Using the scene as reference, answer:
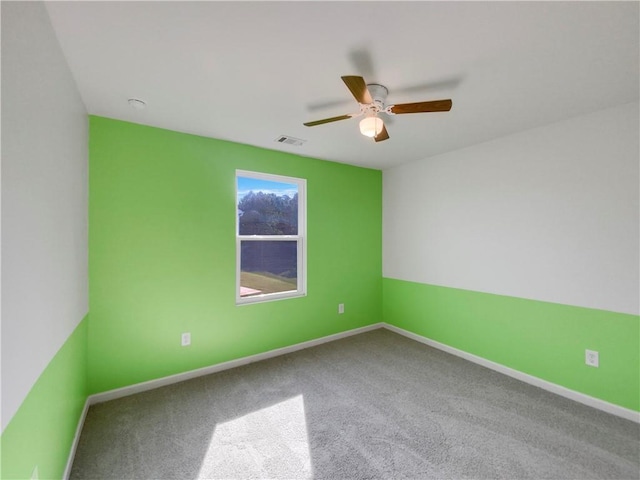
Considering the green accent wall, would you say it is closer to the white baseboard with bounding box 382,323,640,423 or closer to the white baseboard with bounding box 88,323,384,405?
the white baseboard with bounding box 88,323,384,405

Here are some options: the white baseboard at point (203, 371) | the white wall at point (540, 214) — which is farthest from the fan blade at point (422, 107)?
the white baseboard at point (203, 371)

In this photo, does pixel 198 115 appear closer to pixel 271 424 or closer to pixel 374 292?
pixel 271 424

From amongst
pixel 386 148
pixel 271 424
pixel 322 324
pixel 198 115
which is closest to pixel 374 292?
pixel 322 324

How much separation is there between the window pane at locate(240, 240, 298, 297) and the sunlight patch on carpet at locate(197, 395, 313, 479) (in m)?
1.33

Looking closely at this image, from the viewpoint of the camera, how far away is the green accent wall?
241cm

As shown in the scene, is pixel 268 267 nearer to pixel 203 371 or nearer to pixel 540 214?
pixel 203 371

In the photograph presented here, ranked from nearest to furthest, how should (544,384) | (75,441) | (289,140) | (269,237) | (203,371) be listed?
(75,441), (544,384), (203,371), (289,140), (269,237)

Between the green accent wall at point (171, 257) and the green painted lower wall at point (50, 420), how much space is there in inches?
14.8

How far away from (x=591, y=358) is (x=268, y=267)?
3183 mm

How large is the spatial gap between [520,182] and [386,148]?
1.41 m

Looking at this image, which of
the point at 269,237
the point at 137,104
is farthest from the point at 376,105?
the point at 269,237

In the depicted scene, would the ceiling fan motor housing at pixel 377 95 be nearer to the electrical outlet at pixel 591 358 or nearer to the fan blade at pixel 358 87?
the fan blade at pixel 358 87

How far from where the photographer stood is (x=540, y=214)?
2.67 m

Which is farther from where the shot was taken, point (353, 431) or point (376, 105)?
point (353, 431)
